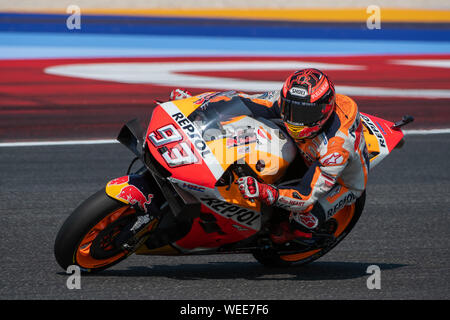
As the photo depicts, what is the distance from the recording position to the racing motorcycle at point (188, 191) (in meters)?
5.14

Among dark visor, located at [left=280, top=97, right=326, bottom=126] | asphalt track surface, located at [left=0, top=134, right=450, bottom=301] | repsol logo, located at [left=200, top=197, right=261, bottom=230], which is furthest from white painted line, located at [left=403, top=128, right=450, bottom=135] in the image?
dark visor, located at [left=280, top=97, right=326, bottom=126]

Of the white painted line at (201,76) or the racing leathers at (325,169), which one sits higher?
the white painted line at (201,76)

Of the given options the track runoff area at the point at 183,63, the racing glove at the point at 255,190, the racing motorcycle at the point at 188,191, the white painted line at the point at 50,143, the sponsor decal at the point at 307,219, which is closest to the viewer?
the racing glove at the point at 255,190

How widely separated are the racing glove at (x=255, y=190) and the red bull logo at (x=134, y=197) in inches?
23.4

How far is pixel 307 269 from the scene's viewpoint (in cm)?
609

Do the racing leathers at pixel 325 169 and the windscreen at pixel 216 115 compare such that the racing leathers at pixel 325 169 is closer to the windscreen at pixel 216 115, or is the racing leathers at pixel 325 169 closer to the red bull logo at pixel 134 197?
the windscreen at pixel 216 115

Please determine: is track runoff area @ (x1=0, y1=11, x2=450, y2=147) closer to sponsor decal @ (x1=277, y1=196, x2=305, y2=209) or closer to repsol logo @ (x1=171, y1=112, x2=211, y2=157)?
repsol logo @ (x1=171, y1=112, x2=211, y2=157)

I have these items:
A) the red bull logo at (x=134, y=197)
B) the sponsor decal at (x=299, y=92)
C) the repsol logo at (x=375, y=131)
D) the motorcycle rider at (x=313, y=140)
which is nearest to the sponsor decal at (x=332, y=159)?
the motorcycle rider at (x=313, y=140)

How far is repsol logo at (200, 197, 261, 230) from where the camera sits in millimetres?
5273

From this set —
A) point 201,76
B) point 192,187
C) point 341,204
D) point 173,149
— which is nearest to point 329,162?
point 341,204

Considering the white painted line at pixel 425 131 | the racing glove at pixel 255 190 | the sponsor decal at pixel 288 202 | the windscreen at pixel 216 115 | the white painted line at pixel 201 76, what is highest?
the white painted line at pixel 201 76

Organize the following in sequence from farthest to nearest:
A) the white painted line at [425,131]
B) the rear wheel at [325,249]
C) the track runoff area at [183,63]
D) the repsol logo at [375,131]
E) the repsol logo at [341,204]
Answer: the track runoff area at [183,63] < the white painted line at [425,131] < the rear wheel at [325,249] < the repsol logo at [375,131] < the repsol logo at [341,204]

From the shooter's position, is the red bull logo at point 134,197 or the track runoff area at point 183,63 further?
the track runoff area at point 183,63
